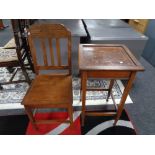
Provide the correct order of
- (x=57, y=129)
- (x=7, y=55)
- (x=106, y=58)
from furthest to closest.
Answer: (x=7, y=55) → (x=57, y=129) → (x=106, y=58)

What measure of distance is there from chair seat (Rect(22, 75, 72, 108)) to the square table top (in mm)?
348

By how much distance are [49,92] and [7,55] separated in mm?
963

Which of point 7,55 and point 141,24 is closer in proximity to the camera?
point 7,55

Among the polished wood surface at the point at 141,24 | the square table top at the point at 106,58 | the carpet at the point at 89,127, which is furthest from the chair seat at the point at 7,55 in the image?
the polished wood surface at the point at 141,24

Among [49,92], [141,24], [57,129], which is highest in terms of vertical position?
[141,24]

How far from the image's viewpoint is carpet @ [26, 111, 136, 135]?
57.6 inches

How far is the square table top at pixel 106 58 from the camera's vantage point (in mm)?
1046

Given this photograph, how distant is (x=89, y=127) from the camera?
1.51m

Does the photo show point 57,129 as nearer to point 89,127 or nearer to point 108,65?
point 89,127

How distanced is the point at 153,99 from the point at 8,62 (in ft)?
6.56

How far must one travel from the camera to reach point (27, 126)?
1510 millimetres

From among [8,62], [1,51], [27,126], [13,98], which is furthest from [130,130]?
[1,51]

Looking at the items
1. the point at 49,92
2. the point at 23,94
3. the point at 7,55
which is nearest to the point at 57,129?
the point at 49,92
